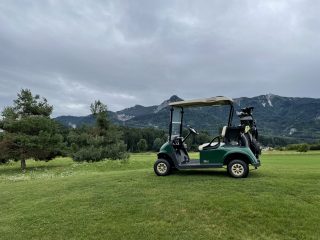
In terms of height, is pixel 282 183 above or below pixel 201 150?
below

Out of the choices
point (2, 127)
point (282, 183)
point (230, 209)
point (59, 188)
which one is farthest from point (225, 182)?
point (2, 127)

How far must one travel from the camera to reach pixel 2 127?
116 ft

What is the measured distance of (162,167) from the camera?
13703mm

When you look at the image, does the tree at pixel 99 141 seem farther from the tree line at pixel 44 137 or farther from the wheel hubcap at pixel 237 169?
the wheel hubcap at pixel 237 169

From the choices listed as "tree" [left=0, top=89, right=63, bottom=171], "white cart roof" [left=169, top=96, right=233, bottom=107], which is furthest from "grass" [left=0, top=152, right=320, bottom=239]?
"tree" [left=0, top=89, right=63, bottom=171]

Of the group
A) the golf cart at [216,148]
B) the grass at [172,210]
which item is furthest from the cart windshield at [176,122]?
the grass at [172,210]

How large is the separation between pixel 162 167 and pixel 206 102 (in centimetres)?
292

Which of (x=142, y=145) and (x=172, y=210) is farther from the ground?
(x=142, y=145)

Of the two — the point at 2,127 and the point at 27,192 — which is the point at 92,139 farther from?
the point at 27,192

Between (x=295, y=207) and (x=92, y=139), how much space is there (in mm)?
32554

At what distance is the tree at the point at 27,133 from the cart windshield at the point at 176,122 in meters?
22.8

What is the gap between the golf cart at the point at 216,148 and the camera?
12.5 metres

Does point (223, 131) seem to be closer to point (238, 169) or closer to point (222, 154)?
point (222, 154)

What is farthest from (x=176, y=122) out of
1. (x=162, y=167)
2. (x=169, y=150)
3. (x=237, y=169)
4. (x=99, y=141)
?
(x=99, y=141)
